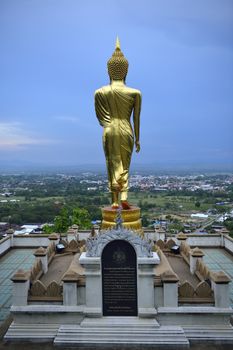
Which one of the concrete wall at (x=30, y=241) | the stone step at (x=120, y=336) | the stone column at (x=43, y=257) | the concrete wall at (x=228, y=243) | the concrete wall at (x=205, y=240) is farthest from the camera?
the concrete wall at (x=30, y=241)

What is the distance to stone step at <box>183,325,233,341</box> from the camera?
8.50m

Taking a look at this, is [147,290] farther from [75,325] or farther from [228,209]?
[228,209]

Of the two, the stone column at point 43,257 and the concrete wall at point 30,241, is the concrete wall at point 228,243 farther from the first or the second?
the stone column at point 43,257

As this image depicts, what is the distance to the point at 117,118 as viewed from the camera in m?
11.8

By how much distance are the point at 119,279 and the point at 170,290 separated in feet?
3.91

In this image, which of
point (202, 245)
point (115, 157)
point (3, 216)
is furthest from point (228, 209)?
point (115, 157)

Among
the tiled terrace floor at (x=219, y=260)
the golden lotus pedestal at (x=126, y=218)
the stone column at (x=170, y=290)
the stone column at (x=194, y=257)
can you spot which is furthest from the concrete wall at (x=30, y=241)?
the stone column at (x=170, y=290)

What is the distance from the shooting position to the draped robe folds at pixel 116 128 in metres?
11.6

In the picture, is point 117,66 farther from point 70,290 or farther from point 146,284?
point 70,290

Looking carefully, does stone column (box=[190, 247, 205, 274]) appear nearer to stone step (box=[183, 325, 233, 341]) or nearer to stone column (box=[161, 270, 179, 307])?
stone column (box=[161, 270, 179, 307])

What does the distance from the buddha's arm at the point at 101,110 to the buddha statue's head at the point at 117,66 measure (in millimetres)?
751

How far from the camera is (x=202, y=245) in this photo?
16.8 metres

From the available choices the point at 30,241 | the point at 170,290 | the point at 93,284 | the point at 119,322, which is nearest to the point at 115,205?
the point at 93,284

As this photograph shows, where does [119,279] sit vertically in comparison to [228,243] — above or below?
above
